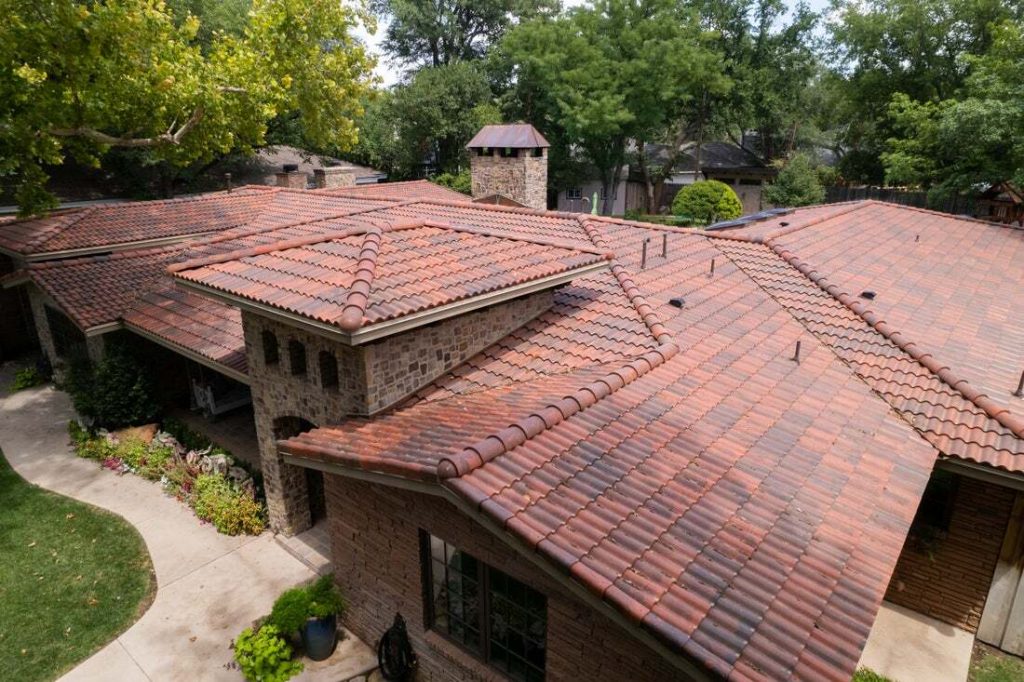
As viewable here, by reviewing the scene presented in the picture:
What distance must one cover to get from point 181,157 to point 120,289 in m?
4.37

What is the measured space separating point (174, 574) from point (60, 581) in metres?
1.68

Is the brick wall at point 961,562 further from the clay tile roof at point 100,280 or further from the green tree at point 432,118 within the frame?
the green tree at point 432,118

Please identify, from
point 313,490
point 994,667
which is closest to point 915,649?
point 994,667

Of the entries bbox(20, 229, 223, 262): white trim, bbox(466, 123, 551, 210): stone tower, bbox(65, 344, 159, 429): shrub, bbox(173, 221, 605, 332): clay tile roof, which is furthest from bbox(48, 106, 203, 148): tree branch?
bbox(466, 123, 551, 210): stone tower

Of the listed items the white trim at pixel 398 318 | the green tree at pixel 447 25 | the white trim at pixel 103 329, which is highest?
the green tree at pixel 447 25

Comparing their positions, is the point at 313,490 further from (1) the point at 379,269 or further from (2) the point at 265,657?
(1) the point at 379,269

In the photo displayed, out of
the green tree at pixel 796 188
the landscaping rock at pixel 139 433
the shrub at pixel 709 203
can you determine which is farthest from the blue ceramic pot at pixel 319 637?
the green tree at pixel 796 188

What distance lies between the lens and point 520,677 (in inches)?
271

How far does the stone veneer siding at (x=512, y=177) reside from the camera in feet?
80.0

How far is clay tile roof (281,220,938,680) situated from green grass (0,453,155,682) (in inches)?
176

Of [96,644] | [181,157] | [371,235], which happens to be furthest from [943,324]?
[181,157]

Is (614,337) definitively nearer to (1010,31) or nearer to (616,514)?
(616,514)

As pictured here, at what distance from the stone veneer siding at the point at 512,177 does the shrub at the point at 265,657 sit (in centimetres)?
1934

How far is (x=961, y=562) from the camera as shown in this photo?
8539 mm
